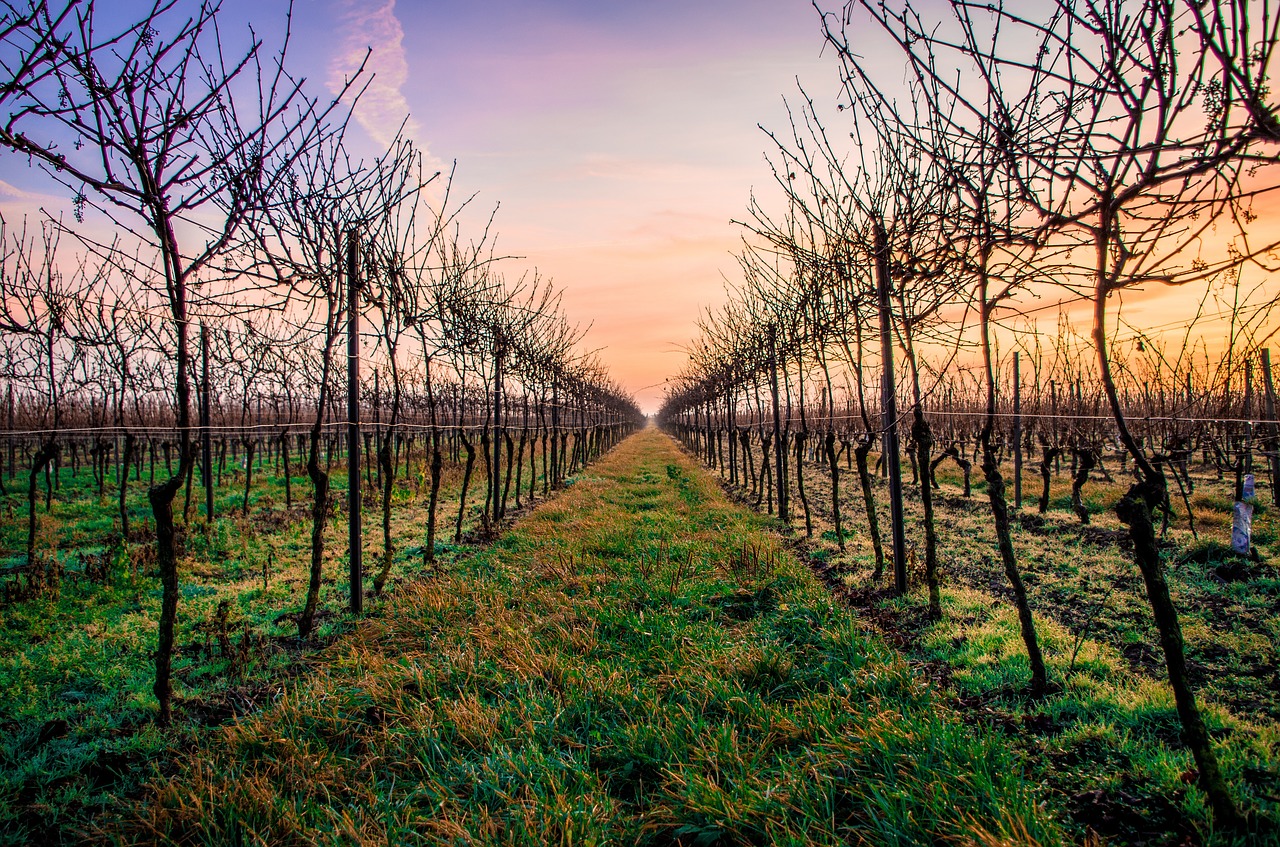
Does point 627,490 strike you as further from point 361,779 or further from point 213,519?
point 361,779

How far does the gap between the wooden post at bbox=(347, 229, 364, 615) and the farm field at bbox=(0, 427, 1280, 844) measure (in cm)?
55

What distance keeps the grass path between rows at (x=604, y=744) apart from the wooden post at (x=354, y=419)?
0.61 m

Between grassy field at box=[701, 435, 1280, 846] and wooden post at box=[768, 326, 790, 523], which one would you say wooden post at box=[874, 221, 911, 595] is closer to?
grassy field at box=[701, 435, 1280, 846]

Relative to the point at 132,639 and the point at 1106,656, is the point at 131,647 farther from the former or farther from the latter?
the point at 1106,656

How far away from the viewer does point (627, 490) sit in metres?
12.7

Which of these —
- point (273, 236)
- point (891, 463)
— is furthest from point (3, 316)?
point (891, 463)

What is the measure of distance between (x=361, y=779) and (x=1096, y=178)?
4.44 meters

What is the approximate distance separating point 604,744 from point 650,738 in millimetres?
246

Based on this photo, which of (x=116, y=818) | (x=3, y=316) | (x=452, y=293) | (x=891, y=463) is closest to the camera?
(x=116, y=818)

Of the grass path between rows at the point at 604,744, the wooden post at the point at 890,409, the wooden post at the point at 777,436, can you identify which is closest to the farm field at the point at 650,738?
the grass path between rows at the point at 604,744

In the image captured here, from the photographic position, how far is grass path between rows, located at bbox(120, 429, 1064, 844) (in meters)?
2.32

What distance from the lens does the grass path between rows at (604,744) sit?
2.32 metres

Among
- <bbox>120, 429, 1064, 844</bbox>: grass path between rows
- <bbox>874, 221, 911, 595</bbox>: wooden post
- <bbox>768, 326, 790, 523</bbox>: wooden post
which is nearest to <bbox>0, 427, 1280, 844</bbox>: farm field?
<bbox>120, 429, 1064, 844</bbox>: grass path between rows

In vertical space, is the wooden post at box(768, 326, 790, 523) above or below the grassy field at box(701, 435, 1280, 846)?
above
